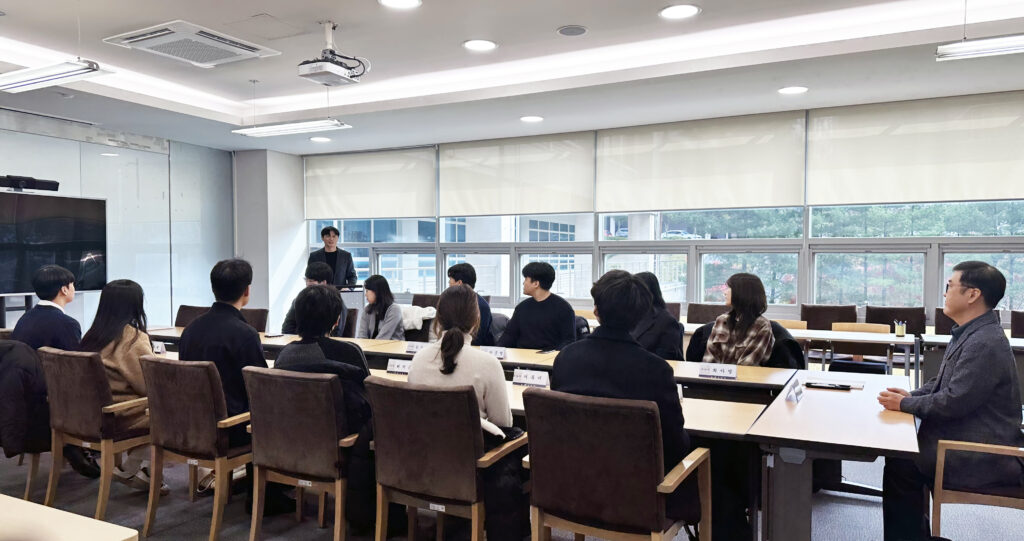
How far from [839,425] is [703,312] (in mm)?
3742

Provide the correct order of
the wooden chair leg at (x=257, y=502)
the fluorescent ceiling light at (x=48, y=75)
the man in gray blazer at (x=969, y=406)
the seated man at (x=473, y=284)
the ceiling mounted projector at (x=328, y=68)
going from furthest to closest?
the seated man at (x=473, y=284) < the ceiling mounted projector at (x=328, y=68) < the fluorescent ceiling light at (x=48, y=75) < the wooden chair leg at (x=257, y=502) < the man in gray blazer at (x=969, y=406)

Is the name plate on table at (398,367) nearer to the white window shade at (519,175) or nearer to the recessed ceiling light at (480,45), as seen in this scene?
the recessed ceiling light at (480,45)

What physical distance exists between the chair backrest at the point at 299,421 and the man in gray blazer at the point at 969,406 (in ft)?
7.15

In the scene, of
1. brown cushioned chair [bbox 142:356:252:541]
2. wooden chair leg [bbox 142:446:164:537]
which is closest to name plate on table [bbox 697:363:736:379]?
brown cushioned chair [bbox 142:356:252:541]

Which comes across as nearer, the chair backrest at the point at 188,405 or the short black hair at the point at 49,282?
the chair backrest at the point at 188,405

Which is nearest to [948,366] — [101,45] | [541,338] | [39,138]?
[541,338]

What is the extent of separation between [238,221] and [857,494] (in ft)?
24.3

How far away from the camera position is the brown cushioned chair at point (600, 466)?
6.99ft

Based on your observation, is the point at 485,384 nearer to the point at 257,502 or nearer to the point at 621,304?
the point at 621,304

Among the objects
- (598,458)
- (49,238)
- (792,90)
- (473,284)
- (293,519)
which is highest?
(792,90)

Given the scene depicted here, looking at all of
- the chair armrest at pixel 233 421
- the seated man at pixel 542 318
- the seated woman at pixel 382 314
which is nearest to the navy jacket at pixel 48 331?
Answer: the chair armrest at pixel 233 421

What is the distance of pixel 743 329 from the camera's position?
3840 millimetres

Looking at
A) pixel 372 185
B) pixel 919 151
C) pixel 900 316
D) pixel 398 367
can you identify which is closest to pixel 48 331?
pixel 398 367

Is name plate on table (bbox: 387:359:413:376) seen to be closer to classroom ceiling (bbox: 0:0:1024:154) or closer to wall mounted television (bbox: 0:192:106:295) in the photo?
classroom ceiling (bbox: 0:0:1024:154)
